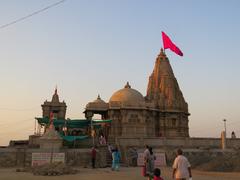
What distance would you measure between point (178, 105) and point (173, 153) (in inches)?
826

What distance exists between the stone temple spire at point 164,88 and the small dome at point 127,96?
3.61 m

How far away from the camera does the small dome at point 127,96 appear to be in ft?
140

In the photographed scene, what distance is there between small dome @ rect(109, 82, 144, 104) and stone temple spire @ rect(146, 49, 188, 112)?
3613mm

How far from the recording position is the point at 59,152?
881 inches

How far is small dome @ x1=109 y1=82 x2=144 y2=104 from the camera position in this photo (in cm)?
4281

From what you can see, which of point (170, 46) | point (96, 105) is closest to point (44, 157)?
point (170, 46)

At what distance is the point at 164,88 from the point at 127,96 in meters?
8.37

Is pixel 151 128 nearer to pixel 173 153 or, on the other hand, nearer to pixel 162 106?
pixel 162 106

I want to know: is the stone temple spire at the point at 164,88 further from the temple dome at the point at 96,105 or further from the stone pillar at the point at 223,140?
the stone pillar at the point at 223,140

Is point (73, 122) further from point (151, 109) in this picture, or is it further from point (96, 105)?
point (151, 109)

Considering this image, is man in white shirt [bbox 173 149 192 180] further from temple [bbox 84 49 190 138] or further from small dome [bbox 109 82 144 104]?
small dome [bbox 109 82 144 104]

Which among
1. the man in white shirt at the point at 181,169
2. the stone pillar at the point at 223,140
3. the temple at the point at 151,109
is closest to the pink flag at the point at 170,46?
the stone pillar at the point at 223,140

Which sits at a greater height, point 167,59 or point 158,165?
point 167,59

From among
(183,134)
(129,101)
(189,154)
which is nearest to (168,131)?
(183,134)
